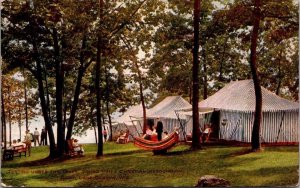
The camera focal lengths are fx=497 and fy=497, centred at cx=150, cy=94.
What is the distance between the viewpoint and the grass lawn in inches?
352

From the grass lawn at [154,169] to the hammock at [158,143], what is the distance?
0.59 metres

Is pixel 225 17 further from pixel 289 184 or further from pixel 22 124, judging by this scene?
pixel 22 124

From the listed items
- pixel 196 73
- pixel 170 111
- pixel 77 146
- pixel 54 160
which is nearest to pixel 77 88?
pixel 77 146

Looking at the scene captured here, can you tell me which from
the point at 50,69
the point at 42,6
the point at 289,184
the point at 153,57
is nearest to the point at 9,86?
the point at 50,69

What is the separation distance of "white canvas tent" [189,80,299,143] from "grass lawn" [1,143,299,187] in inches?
59.6

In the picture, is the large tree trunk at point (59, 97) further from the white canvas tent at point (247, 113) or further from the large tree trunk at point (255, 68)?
the white canvas tent at point (247, 113)

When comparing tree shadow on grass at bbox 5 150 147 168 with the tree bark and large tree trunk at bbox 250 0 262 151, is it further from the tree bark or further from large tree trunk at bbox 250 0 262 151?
large tree trunk at bbox 250 0 262 151

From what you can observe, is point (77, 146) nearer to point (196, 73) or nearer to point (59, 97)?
point (59, 97)

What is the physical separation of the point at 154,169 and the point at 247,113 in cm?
500

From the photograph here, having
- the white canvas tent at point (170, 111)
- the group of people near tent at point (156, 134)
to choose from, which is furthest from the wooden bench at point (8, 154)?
the white canvas tent at point (170, 111)

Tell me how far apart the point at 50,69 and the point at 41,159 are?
6.94ft

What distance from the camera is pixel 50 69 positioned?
11.1 metres

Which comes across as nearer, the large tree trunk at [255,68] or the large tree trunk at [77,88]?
the large tree trunk at [255,68]

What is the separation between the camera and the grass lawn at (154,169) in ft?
29.4
